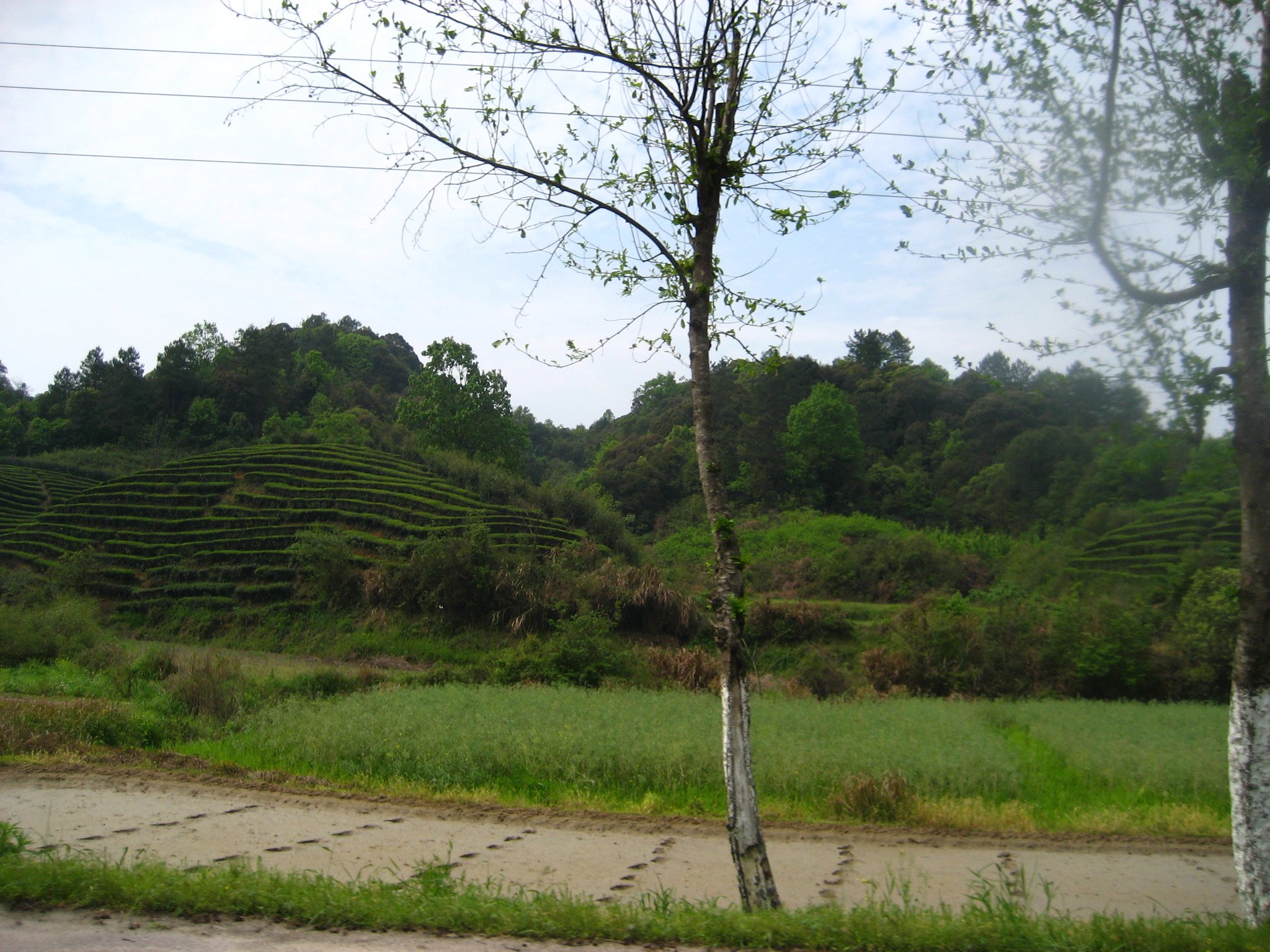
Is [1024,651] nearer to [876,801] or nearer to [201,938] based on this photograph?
[876,801]

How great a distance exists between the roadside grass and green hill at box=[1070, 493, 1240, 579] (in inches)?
707

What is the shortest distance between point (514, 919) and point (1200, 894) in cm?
599

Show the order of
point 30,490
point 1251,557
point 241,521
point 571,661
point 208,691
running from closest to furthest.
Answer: point 1251,557 < point 208,691 < point 571,661 < point 241,521 < point 30,490

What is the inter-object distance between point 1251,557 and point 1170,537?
19160mm

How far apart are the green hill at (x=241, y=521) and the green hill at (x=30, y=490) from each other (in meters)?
2.30

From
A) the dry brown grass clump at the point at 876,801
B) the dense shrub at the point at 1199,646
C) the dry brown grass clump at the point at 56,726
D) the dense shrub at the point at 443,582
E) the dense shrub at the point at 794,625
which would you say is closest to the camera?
the dry brown grass clump at the point at 876,801

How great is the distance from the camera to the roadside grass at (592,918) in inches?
184

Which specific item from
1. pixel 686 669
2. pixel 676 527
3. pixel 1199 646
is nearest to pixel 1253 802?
pixel 686 669

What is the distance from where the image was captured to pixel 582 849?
26.1 feet

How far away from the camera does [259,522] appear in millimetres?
33812

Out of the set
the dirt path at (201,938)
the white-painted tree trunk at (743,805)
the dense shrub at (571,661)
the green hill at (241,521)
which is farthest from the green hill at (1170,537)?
the dirt path at (201,938)

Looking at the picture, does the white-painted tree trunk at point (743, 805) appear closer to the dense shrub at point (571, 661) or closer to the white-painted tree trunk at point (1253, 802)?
the white-painted tree trunk at point (1253, 802)

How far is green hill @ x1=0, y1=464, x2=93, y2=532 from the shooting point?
38750 mm

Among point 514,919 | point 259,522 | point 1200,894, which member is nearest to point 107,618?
point 259,522
